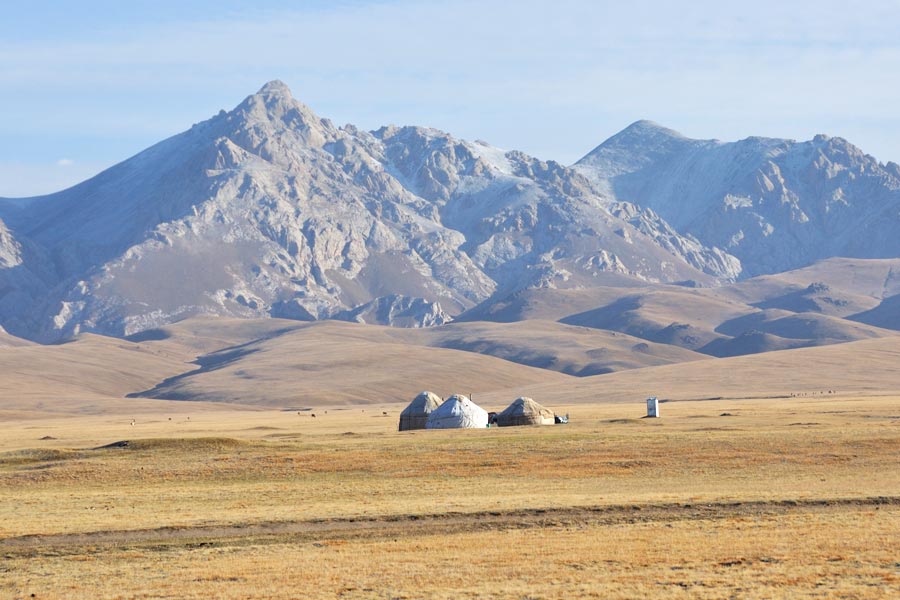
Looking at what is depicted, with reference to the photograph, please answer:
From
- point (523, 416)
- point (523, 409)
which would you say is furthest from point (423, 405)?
point (523, 416)

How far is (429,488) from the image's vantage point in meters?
63.2

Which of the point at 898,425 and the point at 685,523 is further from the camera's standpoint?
the point at 898,425

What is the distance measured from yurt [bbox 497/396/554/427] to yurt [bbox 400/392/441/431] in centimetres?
700

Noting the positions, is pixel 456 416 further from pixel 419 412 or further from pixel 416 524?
pixel 416 524

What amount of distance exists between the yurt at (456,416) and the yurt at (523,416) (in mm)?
2102

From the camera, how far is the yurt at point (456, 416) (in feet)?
374

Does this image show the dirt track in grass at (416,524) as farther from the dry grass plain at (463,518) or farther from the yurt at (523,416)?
the yurt at (523,416)

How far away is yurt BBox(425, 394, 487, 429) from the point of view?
A: 11394cm

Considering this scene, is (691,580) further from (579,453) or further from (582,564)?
(579,453)

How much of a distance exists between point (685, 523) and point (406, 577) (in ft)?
47.6

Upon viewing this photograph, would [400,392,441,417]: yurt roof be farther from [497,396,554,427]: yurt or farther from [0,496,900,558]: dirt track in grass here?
[0,496,900,558]: dirt track in grass

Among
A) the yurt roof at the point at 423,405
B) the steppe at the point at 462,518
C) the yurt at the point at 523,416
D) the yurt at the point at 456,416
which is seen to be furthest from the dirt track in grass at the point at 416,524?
the yurt roof at the point at 423,405

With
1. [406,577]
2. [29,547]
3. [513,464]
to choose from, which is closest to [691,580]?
[406,577]

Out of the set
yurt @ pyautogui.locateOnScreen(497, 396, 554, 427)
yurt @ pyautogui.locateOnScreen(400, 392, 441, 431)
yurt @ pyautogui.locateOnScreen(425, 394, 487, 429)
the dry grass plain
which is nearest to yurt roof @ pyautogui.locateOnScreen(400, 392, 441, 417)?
yurt @ pyautogui.locateOnScreen(400, 392, 441, 431)
